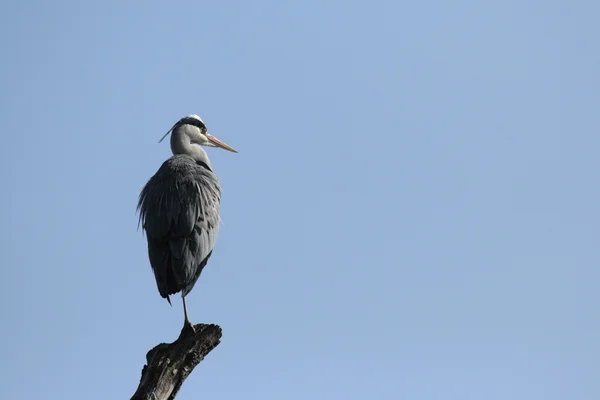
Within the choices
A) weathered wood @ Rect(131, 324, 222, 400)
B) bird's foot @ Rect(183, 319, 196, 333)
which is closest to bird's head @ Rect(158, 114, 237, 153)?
bird's foot @ Rect(183, 319, 196, 333)

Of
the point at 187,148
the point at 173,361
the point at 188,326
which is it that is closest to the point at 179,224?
the point at 188,326

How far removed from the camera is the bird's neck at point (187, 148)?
14422mm

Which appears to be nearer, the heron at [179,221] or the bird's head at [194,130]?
the heron at [179,221]

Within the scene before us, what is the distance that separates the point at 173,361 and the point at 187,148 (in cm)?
625

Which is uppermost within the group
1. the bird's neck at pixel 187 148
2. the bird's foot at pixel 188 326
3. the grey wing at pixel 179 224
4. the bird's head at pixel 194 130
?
the bird's head at pixel 194 130

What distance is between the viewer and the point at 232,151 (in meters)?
16.5

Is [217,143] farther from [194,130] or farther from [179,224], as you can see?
[179,224]

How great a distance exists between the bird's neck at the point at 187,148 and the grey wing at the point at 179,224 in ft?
5.66

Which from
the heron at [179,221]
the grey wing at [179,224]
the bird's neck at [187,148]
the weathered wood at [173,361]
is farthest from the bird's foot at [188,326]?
the bird's neck at [187,148]

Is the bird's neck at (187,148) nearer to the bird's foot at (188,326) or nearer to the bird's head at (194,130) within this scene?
the bird's head at (194,130)

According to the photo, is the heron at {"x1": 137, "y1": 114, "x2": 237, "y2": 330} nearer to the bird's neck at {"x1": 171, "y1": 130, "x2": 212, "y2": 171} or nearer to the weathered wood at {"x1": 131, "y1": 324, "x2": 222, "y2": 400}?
the bird's neck at {"x1": 171, "y1": 130, "x2": 212, "y2": 171}

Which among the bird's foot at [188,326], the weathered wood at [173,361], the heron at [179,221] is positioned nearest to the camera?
the weathered wood at [173,361]

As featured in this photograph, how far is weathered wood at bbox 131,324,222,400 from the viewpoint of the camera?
8.42 metres

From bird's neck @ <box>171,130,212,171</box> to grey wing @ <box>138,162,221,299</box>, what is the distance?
1724 mm
